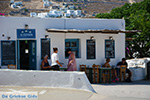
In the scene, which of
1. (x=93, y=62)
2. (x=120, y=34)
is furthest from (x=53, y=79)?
(x=120, y=34)

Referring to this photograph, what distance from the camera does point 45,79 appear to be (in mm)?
10570

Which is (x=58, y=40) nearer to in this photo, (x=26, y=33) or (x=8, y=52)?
(x=26, y=33)

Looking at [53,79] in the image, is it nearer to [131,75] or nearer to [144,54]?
[131,75]

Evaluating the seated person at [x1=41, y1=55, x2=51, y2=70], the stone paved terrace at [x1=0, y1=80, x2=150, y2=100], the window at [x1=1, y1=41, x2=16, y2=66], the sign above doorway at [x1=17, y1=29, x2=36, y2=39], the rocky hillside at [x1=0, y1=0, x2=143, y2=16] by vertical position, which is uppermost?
the rocky hillside at [x1=0, y1=0, x2=143, y2=16]

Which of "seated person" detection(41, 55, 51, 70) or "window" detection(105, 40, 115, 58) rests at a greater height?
"window" detection(105, 40, 115, 58)

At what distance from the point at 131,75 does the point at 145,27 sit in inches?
262

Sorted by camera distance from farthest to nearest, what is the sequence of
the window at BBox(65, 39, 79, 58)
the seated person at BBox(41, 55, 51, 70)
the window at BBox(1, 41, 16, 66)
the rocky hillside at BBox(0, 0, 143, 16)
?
1. the rocky hillside at BBox(0, 0, 143, 16)
2. the window at BBox(65, 39, 79, 58)
3. the window at BBox(1, 41, 16, 66)
4. the seated person at BBox(41, 55, 51, 70)

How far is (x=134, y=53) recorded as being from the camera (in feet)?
71.5

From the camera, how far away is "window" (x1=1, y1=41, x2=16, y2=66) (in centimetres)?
1345

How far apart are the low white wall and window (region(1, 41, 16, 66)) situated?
2.68 meters

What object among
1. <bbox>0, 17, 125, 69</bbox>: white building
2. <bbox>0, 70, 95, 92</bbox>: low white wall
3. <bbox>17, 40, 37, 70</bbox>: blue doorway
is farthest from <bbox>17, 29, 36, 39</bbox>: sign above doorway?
<bbox>0, 70, 95, 92</bbox>: low white wall

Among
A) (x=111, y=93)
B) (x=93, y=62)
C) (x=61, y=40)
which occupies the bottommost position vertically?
(x=111, y=93)

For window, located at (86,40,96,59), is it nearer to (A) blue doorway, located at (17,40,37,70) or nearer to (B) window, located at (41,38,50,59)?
(B) window, located at (41,38,50,59)

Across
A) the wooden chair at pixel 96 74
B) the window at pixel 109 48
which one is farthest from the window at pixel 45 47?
the window at pixel 109 48
